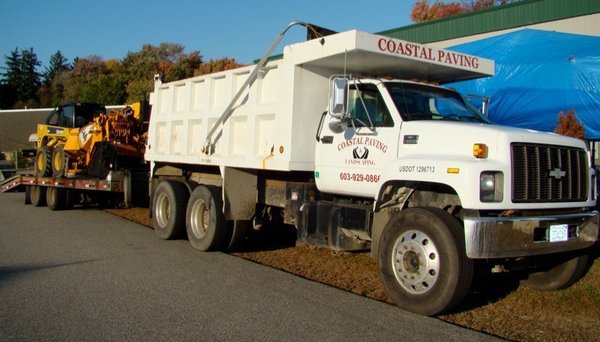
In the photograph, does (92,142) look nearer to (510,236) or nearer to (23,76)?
(510,236)

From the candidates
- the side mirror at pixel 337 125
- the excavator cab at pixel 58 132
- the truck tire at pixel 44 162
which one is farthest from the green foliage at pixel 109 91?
the side mirror at pixel 337 125

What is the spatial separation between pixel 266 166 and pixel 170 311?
9.52 feet

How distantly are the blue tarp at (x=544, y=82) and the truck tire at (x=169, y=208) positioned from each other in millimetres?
7788

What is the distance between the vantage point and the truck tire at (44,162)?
15.9 m

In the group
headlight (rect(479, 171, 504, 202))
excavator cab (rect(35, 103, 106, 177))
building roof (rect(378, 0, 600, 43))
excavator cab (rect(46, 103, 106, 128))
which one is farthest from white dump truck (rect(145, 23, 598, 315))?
building roof (rect(378, 0, 600, 43))

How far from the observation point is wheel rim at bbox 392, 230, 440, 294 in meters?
5.57

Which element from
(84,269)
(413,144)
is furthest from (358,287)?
(84,269)

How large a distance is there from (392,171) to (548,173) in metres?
1.55

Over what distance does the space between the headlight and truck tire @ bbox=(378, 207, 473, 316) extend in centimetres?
39

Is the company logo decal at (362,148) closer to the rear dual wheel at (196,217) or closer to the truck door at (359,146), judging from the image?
the truck door at (359,146)

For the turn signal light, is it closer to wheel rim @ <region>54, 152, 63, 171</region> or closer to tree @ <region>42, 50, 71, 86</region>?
wheel rim @ <region>54, 152, 63, 171</region>

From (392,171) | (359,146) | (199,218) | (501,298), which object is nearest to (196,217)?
(199,218)

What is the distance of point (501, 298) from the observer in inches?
254

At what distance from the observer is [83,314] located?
5.52 m
